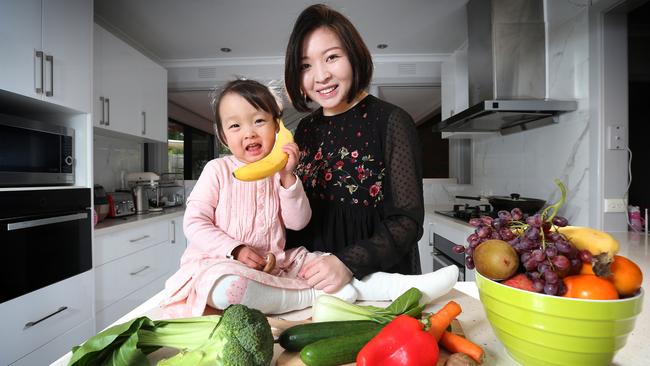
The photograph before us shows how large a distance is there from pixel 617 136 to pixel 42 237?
2.85 m

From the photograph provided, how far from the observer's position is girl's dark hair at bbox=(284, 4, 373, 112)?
80 cm

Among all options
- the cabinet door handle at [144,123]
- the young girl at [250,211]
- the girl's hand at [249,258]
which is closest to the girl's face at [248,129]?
the young girl at [250,211]

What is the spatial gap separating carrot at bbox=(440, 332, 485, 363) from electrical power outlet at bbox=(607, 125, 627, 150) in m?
1.78

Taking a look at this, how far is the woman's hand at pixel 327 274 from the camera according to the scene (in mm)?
674

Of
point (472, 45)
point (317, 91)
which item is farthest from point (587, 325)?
point (472, 45)

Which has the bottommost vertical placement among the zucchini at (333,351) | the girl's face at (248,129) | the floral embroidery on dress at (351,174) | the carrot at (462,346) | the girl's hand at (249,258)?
the carrot at (462,346)

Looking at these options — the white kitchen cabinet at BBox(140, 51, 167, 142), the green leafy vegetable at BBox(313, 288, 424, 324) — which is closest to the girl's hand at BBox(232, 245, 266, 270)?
the green leafy vegetable at BBox(313, 288, 424, 324)

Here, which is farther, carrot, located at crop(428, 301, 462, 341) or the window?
the window

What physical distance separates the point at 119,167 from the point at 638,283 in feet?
11.2

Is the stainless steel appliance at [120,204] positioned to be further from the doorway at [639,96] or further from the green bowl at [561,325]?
the doorway at [639,96]

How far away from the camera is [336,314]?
0.51 meters

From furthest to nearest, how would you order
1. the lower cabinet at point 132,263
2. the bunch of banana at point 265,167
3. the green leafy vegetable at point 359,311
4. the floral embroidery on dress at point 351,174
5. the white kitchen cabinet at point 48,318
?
the lower cabinet at point 132,263
the white kitchen cabinet at point 48,318
the floral embroidery on dress at point 351,174
the bunch of banana at point 265,167
the green leafy vegetable at point 359,311

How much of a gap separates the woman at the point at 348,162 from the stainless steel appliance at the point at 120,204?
1.92 meters

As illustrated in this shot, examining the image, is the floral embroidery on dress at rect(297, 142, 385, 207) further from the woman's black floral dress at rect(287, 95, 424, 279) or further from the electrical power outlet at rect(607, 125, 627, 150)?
the electrical power outlet at rect(607, 125, 627, 150)
